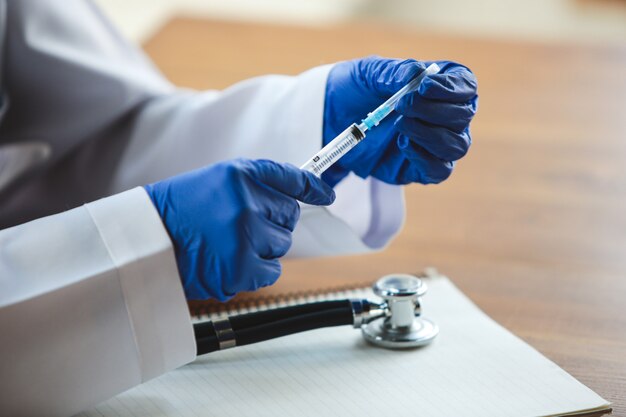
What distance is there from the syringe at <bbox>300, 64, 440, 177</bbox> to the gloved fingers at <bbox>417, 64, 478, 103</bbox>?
0.01 m

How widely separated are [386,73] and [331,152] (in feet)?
0.31

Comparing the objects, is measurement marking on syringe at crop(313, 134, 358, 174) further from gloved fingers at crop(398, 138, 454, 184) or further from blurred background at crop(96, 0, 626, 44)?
blurred background at crop(96, 0, 626, 44)

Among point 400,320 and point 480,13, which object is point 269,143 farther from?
point 480,13

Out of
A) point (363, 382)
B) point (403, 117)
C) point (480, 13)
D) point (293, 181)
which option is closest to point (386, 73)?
point (403, 117)

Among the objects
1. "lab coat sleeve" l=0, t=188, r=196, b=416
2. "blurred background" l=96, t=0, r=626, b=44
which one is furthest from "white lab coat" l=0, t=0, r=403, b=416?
"blurred background" l=96, t=0, r=626, b=44

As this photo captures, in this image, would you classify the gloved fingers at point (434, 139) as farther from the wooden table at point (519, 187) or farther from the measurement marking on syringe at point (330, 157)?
the wooden table at point (519, 187)

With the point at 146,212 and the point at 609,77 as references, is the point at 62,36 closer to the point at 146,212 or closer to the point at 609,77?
the point at 146,212

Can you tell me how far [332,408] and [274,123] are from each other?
39 centimetres

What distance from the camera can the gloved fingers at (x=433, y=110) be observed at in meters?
0.75

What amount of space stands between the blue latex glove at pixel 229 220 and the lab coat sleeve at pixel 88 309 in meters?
0.02

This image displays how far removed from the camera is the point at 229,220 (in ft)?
2.14

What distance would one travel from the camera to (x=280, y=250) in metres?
0.69

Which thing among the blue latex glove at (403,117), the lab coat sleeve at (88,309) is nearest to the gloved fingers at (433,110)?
the blue latex glove at (403,117)

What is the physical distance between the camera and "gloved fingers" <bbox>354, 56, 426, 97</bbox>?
0.76 m
